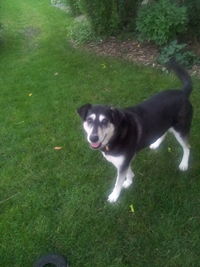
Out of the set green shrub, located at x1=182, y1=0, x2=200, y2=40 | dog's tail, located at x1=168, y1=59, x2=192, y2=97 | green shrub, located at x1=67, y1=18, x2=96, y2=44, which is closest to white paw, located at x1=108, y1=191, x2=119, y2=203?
dog's tail, located at x1=168, y1=59, x2=192, y2=97

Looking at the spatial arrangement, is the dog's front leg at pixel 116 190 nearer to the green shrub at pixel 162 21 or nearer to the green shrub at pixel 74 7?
the green shrub at pixel 162 21

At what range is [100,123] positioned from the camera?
3494 mm

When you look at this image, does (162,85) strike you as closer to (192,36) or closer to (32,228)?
(192,36)

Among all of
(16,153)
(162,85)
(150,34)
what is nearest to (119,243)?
(16,153)

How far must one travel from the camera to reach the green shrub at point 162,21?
6.82 meters

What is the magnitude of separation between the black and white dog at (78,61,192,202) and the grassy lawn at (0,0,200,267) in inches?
17.5

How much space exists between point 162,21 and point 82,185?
4081 millimetres

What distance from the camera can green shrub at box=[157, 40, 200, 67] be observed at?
6828 millimetres

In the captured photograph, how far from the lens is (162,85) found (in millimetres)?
6465

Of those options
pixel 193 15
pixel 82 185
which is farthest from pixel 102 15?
pixel 82 185

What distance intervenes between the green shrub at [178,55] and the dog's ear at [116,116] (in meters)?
3.62

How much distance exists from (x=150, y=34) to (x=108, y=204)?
4.30m

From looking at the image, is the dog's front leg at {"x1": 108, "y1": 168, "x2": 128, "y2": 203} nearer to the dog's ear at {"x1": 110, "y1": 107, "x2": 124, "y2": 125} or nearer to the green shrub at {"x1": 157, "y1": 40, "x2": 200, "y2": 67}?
the dog's ear at {"x1": 110, "y1": 107, "x2": 124, "y2": 125}

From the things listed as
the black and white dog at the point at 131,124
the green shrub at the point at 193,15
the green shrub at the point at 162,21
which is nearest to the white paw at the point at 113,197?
the black and white dog at the point at 131,124
